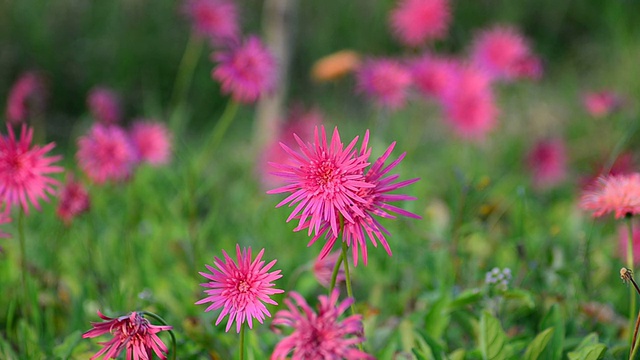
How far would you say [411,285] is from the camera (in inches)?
99.9

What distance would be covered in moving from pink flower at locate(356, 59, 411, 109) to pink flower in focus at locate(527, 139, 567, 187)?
2.75 feet

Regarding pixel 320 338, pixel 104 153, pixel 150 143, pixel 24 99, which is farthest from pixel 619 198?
pixel 24 99

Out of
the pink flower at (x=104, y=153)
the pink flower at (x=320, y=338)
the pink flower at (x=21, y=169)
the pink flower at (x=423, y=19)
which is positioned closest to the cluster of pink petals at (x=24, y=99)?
the pink flower at (x=104, y=153)

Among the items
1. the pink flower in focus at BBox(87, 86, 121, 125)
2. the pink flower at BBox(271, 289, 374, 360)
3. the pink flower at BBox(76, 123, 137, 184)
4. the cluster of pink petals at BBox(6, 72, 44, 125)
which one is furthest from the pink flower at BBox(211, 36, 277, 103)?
the pink flower at BBox(271, 289, 374, 360)

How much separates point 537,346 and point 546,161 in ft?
6.70

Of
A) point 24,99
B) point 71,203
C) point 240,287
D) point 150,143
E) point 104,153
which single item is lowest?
point 240,287

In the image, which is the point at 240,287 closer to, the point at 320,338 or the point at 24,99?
the point at 320,338

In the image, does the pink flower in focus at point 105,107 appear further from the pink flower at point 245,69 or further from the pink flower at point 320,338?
the pink flower at point 320,338

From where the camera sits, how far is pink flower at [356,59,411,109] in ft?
10.3

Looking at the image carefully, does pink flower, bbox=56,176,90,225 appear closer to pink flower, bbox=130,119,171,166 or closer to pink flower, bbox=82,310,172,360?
pink flower, bbox=130,119,171,166

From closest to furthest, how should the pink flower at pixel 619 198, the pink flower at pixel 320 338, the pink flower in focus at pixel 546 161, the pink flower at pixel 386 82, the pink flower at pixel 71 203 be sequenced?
the pink flower at pixel 320 338, the pink flower at pixel 619 198, the pink flower at pixel 71 203, the pink flower at pixel 386 82, the pink flower in focus at pixel 546 161

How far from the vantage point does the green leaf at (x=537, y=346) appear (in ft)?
5.58

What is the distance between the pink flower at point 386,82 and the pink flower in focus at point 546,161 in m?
0.84

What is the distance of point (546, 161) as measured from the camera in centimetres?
360
